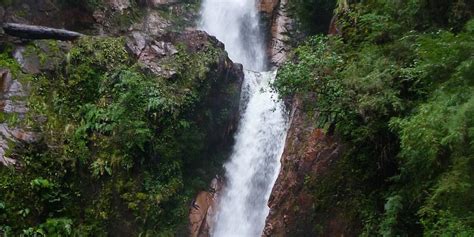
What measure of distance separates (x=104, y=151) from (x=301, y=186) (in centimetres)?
470

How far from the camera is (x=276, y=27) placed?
19.8 metres

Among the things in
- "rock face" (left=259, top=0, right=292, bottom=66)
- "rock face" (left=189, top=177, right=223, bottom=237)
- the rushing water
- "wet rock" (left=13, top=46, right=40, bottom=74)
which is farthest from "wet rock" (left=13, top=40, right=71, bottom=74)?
"rock face" (left=259, top=0, right=292, bottom=66)

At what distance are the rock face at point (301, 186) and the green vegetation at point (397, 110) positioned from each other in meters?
0.24

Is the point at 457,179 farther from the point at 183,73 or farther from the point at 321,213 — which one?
the point at 183,73

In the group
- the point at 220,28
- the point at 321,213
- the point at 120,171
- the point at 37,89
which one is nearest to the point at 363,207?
the point at 321,213

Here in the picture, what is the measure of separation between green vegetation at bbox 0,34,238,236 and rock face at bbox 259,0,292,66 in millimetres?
6723

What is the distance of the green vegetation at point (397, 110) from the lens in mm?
5949

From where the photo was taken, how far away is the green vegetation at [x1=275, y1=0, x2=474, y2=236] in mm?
5949

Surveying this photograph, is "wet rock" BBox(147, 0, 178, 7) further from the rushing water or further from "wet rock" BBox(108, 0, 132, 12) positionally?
the rushing water

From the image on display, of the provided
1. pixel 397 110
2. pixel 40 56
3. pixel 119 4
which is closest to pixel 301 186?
pixel 397 110

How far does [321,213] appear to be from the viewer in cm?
937

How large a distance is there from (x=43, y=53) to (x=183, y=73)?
3.85m

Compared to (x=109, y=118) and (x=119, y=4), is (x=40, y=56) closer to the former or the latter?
(x=109, y=118)

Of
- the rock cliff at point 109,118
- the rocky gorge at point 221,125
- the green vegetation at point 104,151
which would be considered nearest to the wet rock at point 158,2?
the rocky gorge at point 221,125
